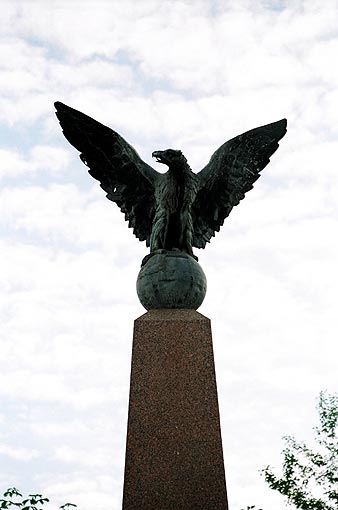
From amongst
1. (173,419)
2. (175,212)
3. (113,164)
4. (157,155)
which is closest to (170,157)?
(157,155)

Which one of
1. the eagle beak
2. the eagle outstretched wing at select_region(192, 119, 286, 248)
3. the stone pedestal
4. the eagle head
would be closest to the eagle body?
the eagle head

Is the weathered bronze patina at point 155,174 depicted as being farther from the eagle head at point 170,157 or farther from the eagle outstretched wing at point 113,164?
the eagle head at point 170,157

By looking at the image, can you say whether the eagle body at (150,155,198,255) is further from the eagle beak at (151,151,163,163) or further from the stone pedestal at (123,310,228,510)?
the stone pedestal at (123,310,228,510)

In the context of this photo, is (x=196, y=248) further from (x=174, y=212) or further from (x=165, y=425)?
(x=165, y=425)

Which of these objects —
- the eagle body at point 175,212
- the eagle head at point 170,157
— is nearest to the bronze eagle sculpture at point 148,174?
the eagle body at point 175,212

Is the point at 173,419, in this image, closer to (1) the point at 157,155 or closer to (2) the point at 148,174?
(1) the point at 157,155

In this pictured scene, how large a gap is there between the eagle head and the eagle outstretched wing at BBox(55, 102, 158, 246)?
2.60 feet

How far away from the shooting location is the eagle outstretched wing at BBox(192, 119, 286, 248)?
7.88 meters

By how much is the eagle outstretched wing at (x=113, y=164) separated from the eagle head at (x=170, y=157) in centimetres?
79

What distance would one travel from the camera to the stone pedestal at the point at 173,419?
5.82 metres

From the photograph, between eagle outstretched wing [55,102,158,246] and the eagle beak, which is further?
eagle outstretched wing [55,102,158,246]

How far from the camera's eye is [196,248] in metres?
7.96

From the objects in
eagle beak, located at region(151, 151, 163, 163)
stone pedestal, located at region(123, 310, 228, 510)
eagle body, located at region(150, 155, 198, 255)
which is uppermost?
eagle beak, located at region(151, 151, 163, 163)

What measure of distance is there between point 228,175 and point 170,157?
132 centimetres
